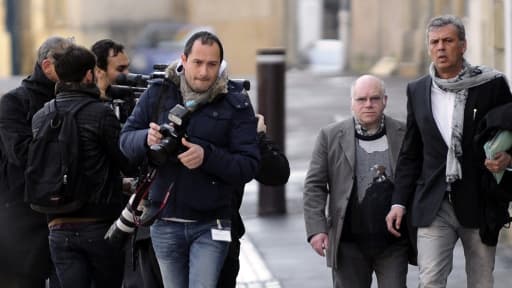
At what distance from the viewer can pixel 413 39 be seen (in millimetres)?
30359

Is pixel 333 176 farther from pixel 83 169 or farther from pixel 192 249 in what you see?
pixel 83 169

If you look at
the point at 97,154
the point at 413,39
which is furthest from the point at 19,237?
the point at 413,39

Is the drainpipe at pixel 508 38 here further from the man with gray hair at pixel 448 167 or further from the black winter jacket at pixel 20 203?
the black winter jacket at pixel 20 203

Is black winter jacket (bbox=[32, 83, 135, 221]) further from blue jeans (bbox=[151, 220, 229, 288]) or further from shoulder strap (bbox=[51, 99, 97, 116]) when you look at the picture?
blue jeans (bbox=[151, 220, 229, 288])

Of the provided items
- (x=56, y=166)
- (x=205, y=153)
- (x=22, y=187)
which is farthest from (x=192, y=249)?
(x=22, y=187)

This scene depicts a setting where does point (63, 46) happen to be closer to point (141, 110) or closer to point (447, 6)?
point (141, 110)

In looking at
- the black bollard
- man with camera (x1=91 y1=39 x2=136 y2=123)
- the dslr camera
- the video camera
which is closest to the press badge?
the dslr camera

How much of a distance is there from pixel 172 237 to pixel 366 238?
3.91 feet

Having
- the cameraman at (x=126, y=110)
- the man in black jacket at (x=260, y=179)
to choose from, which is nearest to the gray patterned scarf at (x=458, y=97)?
the man in black jacket at (x=260, y=179)

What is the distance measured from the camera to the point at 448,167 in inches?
258

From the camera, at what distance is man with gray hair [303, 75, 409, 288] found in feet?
22.5

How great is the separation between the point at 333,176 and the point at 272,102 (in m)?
5.42

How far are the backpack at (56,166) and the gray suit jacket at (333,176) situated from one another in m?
1.22

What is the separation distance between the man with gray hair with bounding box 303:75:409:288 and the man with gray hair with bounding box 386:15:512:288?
→ 0.15 m
